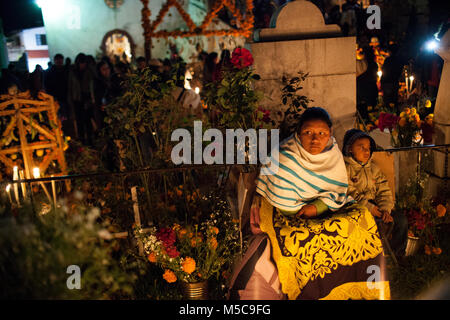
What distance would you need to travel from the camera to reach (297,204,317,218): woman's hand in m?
3.52

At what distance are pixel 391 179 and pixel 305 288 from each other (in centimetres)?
170

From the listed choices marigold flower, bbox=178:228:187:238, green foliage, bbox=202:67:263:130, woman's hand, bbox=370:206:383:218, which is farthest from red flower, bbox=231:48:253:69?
woman's hand, bbox=370:206:383:218

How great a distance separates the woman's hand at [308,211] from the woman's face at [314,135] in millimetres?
441

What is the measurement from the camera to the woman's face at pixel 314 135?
3.52 meters

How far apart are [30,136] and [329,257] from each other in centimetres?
434

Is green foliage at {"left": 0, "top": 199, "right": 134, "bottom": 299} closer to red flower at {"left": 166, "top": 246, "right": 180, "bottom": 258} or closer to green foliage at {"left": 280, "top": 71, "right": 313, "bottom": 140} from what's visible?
red flower at {"left": 166, "top": 246, "right": 180, "bottom": 258}

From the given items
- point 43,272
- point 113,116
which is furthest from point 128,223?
point 43,272

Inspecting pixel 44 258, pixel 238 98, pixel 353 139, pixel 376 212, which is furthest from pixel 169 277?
pixel 353 139

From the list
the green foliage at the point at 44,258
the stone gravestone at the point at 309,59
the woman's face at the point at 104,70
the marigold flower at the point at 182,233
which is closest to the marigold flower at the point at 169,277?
the marigold flower at the point at 182,233

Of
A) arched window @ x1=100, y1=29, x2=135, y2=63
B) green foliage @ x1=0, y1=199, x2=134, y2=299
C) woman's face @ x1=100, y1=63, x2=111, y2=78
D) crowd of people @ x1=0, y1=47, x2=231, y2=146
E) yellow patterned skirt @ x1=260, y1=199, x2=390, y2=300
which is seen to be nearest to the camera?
green foliage @ x1=0, y1=199, x2=134, y2=299

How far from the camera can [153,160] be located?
5.22 metres

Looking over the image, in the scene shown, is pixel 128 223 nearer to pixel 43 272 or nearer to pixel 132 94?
pixel 132 94

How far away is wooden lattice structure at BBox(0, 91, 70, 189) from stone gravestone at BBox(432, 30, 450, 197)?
4.63m

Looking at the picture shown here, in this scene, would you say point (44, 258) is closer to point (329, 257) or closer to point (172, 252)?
point (172, 252)
